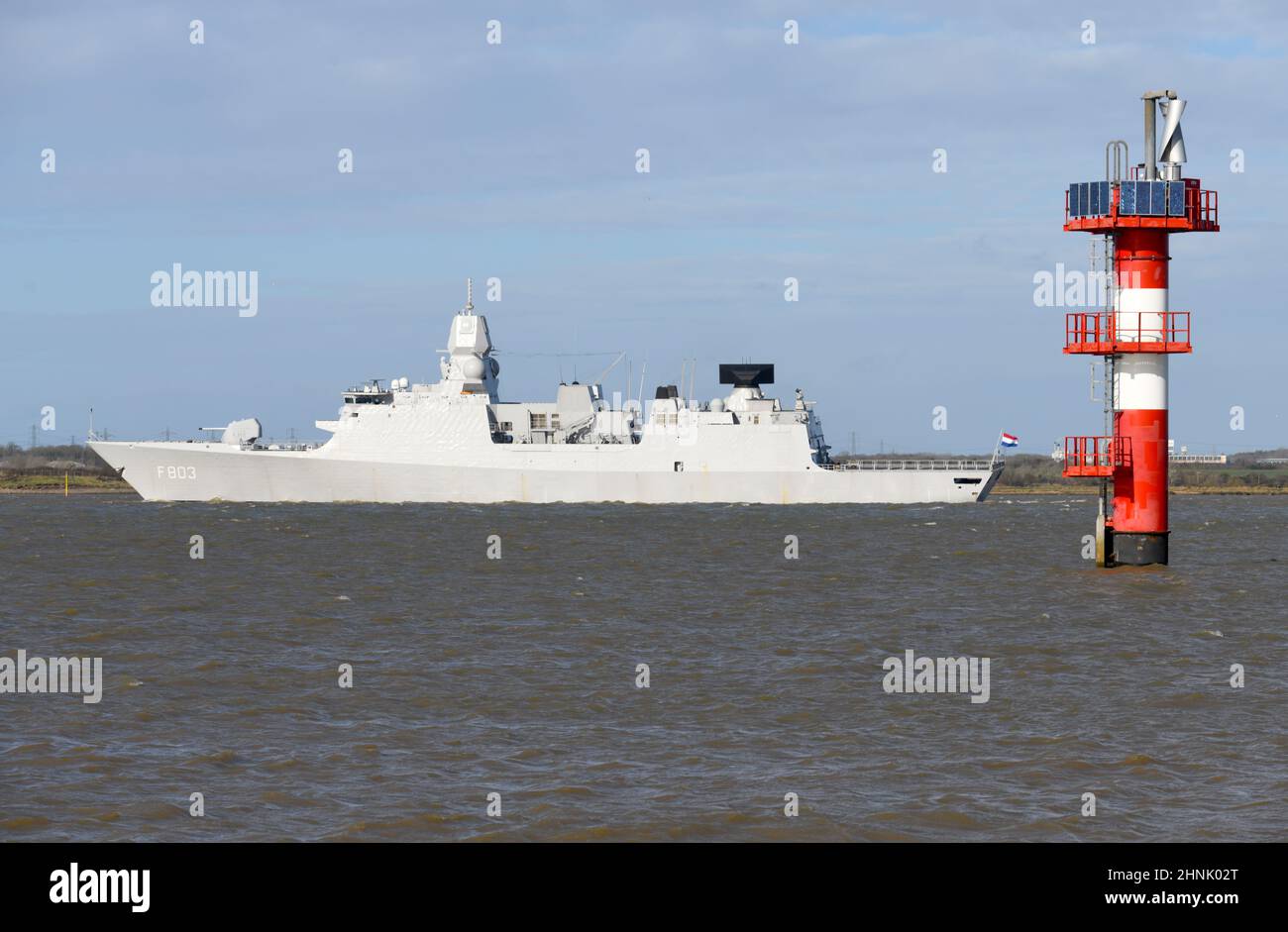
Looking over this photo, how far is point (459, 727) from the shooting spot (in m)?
12.6

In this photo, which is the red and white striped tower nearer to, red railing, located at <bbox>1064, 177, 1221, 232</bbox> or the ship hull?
red railing, located at <bbox>1064, 177, 1221, 232</bbox>

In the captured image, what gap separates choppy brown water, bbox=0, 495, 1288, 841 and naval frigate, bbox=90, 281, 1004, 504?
32.7 meters

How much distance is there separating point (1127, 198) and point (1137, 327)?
2.13 m

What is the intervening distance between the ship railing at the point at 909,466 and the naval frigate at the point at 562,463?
109 millimetres

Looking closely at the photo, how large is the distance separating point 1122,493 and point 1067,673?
9345 mm

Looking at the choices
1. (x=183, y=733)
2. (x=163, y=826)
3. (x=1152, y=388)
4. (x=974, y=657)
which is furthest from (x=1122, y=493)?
(x=163, y=826)

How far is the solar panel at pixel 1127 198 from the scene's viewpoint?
23.5 meters

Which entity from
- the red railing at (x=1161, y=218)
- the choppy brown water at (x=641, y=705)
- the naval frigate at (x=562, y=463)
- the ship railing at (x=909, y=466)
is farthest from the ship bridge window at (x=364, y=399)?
the red railing at (x=1161, y=218)

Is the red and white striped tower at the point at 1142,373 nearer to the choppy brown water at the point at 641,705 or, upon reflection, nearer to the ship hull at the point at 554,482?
the choppy brown water at the point at 641,705

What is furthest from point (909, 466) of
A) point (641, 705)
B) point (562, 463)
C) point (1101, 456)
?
point (641, 705)

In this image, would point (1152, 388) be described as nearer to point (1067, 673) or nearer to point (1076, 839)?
point (1067, 673)

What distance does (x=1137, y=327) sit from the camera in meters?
23.4

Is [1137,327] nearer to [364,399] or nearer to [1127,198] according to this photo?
[1127,198]

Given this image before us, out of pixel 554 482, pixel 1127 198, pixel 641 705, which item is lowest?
pixel 641 705
